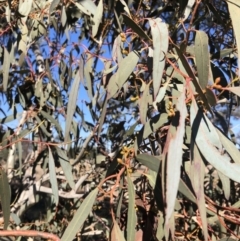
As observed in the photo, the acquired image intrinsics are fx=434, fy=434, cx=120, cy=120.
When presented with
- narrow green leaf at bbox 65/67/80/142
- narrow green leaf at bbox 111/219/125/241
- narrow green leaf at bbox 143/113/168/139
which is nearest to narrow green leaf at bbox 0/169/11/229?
narrow green leaf at bbox 65/67/80/142

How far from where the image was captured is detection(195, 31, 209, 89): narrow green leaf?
87cm

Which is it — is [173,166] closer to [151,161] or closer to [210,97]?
[210,97]

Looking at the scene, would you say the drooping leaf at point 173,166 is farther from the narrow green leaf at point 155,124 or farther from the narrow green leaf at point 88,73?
the narrow green leaf at point 88,73

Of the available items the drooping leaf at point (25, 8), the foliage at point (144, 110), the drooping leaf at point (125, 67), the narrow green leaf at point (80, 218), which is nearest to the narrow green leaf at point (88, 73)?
the foliage at point (144, 110)

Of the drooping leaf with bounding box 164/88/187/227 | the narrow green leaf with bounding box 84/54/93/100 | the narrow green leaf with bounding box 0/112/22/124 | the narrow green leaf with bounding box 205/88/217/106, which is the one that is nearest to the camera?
the drooping leaf with bounding box 164/88/187/227

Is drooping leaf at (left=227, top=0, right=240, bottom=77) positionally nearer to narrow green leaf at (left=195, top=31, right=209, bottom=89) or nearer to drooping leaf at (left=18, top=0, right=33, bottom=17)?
narrow green leaf at (left=195, top=31, right=209, bottom=89)

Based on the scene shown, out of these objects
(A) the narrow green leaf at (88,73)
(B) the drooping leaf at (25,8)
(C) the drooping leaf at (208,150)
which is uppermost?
(B) the drooping leaf at (25,8)

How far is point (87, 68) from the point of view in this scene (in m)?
1.53

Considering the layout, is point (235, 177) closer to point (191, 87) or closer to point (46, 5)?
point (191, 87)

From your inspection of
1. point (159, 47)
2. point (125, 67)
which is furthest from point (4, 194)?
point (159, 47)

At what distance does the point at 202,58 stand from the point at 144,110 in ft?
1.01

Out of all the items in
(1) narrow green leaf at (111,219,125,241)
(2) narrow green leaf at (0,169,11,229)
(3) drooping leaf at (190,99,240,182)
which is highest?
(3) drooping leaf at (190,99,240,182)

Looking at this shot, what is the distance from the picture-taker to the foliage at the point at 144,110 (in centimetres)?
83

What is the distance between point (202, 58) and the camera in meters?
0.89
